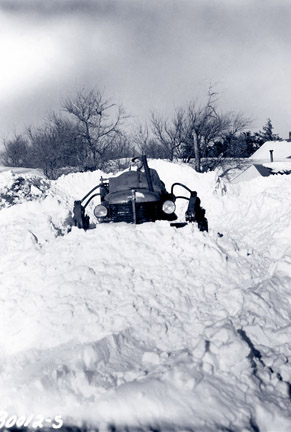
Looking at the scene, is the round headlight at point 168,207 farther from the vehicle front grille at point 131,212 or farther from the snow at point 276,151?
the snow at point 276,151

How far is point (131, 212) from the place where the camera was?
340 inches

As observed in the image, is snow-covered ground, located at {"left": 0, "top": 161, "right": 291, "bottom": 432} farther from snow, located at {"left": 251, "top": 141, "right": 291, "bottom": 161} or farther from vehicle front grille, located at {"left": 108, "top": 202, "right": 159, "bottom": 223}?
snow, located at {"left": 251, "top": 141, "right": 291, "bottom": 161}

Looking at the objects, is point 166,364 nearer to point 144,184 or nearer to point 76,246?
point 76,246

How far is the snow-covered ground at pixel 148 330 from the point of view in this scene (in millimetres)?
3279

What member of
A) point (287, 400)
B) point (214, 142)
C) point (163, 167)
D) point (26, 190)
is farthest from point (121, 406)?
point (214, 142)

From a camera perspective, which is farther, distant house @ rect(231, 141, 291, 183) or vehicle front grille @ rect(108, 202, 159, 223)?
distant house @ rect(231, 141, 291, 183)

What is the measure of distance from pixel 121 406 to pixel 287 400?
1.44 metres

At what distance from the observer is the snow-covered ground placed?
328 centimetres

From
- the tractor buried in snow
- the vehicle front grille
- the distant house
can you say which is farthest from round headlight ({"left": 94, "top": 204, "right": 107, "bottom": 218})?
the distant house

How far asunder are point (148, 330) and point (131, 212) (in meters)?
3.97

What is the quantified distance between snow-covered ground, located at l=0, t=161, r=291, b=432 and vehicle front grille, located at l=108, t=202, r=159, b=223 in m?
1.09

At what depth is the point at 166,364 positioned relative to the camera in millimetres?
3979

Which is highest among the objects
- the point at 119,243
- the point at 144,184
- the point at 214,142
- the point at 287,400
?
the point at 214,142

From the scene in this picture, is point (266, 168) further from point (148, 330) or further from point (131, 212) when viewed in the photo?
point (148, 330)
